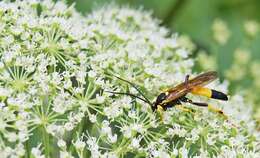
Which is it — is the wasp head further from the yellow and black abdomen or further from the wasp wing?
the yellow and black abdomen

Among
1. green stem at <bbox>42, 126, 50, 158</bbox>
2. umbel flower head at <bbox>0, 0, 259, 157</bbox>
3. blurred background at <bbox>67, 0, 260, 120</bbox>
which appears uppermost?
blurred background at <bbox>67, 0, 260, 120</bbox>

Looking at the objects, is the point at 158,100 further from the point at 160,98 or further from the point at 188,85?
the point at 188,85

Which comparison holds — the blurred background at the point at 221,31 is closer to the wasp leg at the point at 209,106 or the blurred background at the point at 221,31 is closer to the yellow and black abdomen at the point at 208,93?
the yellow and black abdomen at the point at 208,93

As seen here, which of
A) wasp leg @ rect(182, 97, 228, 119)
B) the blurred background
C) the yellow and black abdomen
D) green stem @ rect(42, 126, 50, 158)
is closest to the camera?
green stem @ rect(42, 126, 50, 158)

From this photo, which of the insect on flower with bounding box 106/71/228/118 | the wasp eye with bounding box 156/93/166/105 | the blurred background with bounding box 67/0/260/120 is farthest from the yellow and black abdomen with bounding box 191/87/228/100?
the blurred background with bounding box 67/0/260/120

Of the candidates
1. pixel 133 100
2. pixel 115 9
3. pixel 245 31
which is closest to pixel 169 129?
pixel 133 100
